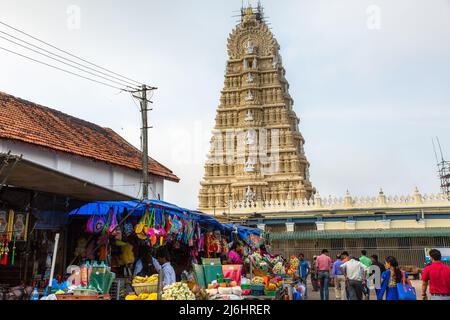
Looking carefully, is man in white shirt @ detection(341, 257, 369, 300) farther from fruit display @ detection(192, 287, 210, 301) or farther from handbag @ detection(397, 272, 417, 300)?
fruit display @ detection(192, 287, 210, 301)

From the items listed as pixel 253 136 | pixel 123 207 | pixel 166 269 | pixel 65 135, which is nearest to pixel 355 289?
pixel 166 269

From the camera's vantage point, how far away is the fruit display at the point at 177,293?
633cm

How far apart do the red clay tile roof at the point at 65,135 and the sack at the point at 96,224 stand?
13.7 feet

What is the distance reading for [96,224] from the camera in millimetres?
8969

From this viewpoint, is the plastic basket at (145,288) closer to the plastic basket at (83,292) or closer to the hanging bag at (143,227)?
the plastic basket at (83,292)

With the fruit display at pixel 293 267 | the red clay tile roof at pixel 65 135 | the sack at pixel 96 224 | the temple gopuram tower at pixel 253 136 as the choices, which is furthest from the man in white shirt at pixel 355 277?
the temple gopuram tower at pixel 253 136

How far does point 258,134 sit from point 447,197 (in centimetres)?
1648

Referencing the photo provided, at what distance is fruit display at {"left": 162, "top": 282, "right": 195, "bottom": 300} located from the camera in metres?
6.33

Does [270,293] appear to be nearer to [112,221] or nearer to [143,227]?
[143,227]

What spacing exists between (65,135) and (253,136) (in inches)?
952

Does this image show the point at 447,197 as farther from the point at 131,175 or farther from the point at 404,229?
the point at 131,175

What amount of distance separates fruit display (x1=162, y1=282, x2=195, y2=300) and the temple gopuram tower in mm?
27331

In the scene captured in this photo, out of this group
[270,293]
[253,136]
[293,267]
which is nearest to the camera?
[270,293]
